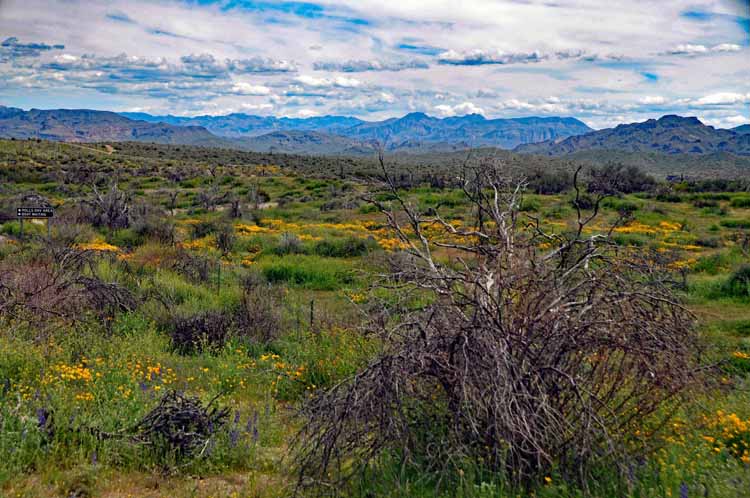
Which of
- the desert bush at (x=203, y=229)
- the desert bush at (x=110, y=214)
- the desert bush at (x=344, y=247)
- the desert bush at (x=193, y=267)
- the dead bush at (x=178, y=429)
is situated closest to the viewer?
the dead bush at (x=178, y=429)

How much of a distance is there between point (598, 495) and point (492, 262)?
203 centimetres

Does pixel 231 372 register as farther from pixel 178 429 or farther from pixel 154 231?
pixel 154 231

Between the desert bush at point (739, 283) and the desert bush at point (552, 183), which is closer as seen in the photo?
the desert bush at point (739, 283)

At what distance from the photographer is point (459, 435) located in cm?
413

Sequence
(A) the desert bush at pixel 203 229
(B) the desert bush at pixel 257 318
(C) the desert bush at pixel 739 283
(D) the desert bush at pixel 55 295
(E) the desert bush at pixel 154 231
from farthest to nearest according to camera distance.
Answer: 1. (A) the desert bush at pixel 203 229
2. (E) the desert bush at pixel 154 231
3. (C) the desert bush at pixel 739 283
4. (B) the desert bush at pixel 257 318
5. (D) the desert bush at pixel 55 295

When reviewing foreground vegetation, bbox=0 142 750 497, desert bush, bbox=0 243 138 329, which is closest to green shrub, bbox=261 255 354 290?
foreground vegetation, bbox=0 142 750 497

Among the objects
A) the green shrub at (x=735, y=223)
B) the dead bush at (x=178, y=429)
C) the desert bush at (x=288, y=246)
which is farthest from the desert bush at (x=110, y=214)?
the green shrub at (x=735, y=223)

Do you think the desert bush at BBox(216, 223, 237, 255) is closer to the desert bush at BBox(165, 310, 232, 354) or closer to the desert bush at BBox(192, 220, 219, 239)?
the desert bush at BBox(192, 220, 219, 239)

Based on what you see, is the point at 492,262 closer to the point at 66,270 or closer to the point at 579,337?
the point at 579,337

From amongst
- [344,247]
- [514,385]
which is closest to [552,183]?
[344,247]

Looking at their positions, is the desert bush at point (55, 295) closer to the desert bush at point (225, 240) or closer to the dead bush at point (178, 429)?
the dead bush at point (178, 429)

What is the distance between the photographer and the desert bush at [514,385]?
409 cm

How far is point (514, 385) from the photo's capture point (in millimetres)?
4027

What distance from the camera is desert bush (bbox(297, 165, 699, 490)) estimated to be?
4086 mm
